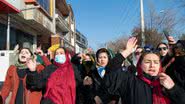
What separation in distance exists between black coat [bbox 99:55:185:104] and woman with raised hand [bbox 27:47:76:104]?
4.98 ft

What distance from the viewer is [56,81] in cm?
567

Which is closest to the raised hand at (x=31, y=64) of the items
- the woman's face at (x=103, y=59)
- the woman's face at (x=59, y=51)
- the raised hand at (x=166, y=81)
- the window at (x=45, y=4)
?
the woman's face at (x=59, y=51)

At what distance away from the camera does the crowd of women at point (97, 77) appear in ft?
12.7

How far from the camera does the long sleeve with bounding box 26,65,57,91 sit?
5.71 m

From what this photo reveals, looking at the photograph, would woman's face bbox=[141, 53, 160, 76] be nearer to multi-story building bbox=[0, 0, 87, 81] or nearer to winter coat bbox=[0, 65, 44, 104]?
winter coat bbox=[0, 65, 44, 104]

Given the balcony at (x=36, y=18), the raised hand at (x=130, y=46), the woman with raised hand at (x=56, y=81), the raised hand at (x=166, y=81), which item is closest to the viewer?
the raised hand at (x=166, y=81)

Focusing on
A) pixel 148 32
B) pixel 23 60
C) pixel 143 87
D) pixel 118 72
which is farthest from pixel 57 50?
pixel 148 32

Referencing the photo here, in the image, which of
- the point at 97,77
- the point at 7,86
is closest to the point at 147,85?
the point at 97,77

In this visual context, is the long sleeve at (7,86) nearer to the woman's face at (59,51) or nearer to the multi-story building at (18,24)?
the woman's face at (59,51)

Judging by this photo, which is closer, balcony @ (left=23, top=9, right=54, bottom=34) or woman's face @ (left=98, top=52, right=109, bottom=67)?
woman's face @ (left=98, top=52, right=109, bottom=67)

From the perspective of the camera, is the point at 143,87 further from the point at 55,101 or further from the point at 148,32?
the point at 148,32

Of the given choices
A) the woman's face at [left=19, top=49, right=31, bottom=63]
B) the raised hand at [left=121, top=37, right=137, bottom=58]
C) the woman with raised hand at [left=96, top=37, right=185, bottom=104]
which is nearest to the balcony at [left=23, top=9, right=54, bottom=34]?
the woman's face at [left=19, top=49, right=31, bottom=63]

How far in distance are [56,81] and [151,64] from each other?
2.10 metres

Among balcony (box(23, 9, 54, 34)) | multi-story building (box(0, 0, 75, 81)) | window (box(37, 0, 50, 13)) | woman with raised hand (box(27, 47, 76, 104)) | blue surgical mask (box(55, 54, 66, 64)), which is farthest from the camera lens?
window (box(37, 0, 50, 13))
